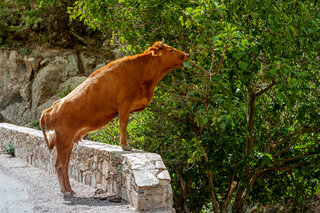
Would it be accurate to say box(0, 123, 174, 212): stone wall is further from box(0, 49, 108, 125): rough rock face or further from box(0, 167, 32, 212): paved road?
box(0, 49, 108, 125): rough rock face

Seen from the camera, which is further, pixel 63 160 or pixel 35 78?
pixel 35 78

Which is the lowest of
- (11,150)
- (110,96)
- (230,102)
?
(11,150)

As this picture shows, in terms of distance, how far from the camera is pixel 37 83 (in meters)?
19.1

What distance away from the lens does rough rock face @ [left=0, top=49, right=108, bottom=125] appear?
1870 cm

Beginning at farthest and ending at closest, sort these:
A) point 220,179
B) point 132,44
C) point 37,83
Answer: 1. point 37,83
2. point 220,179
3. point 132,44

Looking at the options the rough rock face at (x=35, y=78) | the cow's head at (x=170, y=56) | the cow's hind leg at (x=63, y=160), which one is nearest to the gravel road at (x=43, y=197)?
the cow's hind leg at (x=63, y=160)

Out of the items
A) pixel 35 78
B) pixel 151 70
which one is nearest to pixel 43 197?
pixel 151 70

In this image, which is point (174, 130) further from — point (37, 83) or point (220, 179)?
point (37, 83)

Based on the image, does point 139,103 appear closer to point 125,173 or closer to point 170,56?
point 170,56

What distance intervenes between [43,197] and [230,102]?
135 inches

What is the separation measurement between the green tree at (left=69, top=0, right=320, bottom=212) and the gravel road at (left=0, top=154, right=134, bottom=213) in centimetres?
158

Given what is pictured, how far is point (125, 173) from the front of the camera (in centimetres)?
542

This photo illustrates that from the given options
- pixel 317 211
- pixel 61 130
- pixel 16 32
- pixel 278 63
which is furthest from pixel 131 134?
pixel 16 32

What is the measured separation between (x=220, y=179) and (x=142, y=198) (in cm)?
368
